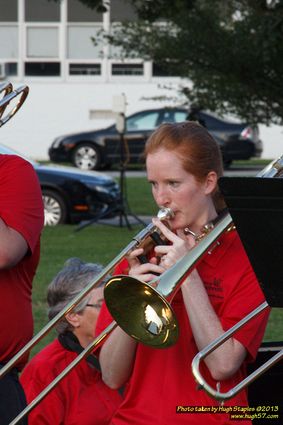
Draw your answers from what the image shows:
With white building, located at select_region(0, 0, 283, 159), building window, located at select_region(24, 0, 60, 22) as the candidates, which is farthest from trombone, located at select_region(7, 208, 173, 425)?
building window, located at select_region(24, 0, 60, 22)

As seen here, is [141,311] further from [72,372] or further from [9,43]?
[9,43]

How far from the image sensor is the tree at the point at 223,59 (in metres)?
16.0

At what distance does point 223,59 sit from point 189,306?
1321 centimetres

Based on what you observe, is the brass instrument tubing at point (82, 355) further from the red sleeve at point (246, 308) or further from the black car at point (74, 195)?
the black car at point (74, 195)

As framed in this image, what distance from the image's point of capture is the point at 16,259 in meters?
3.93

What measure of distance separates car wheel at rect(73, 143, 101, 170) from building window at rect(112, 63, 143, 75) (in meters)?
5.28

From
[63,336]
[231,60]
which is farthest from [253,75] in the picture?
[63,336]

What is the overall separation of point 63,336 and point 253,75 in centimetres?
1175

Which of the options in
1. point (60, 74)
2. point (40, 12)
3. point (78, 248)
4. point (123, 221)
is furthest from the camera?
point (60, 74)

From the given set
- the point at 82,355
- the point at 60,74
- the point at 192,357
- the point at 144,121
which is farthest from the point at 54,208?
the point at 60,74

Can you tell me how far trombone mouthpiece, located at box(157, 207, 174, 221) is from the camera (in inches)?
138

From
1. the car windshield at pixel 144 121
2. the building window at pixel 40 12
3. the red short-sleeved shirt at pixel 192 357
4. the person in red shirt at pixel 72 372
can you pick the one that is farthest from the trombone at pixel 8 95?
the building window at pixel 40 12

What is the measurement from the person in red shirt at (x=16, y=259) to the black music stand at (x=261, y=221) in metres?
1.11

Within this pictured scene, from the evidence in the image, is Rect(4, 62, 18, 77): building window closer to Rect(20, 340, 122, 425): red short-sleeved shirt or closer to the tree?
the tree
